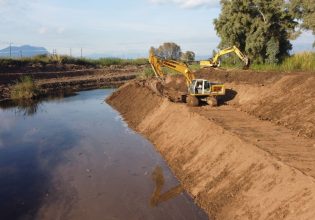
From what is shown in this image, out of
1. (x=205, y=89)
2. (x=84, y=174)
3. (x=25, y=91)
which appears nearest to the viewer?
(x=84, y=174)

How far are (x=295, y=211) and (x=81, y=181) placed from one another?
423 inches

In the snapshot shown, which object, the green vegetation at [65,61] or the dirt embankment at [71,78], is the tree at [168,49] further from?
the dirt embankment at [71,78]

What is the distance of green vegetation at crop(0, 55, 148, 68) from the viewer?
63.2 meters

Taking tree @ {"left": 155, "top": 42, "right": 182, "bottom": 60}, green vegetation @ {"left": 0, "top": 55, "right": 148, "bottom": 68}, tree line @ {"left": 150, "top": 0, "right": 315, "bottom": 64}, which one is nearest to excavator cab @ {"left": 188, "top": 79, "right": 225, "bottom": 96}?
tree line @ {"left": 150, "top": 0, "right": 315, "bottom": 64}

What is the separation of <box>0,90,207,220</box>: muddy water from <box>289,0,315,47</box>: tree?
16.5m

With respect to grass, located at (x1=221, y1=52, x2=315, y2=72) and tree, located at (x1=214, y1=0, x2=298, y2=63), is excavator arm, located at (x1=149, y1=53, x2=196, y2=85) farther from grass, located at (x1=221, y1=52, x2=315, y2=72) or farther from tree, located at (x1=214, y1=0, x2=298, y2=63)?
tree, located at (x1=214, y1=0, x2=298, y2=63)

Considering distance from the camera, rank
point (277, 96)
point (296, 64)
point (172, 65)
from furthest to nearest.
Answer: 1. point (296, 64)
2. point (172, 65)
3. point (277, 96)

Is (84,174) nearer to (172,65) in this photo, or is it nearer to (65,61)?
(172,65)

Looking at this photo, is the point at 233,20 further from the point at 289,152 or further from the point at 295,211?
the point at 295,211

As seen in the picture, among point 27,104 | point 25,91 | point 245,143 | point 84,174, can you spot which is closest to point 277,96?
point 245,143

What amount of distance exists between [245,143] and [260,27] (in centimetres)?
2107

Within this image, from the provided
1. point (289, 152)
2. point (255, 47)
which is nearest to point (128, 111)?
point (255, 47)

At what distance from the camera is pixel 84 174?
816 inches

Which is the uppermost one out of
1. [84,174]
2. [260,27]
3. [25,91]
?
[260,27]
